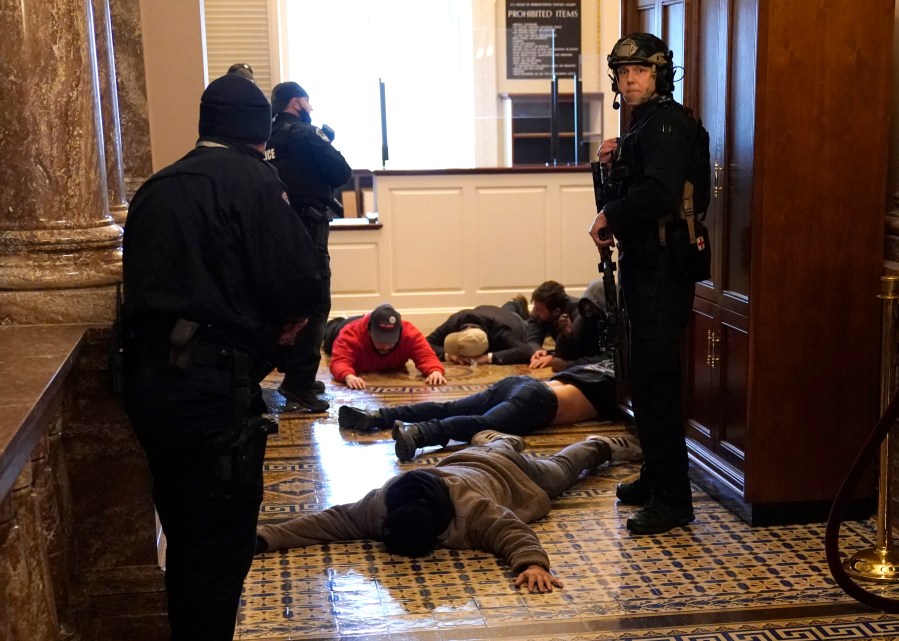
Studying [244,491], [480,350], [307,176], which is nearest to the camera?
[244,491]

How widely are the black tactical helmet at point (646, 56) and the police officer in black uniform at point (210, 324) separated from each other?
4.97 feet

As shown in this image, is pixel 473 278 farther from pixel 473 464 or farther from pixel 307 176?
pixel 473 464

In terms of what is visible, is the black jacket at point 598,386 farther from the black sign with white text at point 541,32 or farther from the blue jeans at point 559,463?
the black sign with white text at point 541,32

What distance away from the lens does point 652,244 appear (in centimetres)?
368

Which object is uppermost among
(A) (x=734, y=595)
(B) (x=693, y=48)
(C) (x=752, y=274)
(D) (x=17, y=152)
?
(B) (x=693, y=48)

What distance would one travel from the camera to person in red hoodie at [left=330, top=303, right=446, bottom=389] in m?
6.15

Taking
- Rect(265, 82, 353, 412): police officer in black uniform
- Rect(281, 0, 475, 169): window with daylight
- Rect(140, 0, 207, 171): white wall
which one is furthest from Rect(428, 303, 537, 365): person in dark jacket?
Rect(281, 0, 475, 169): window with daylight

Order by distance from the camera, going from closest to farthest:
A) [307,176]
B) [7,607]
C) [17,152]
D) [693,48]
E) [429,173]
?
[7,607] < [17,152] < [693,48] < [307,176] < [429,173]

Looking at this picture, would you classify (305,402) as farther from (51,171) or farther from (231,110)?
(231,110)

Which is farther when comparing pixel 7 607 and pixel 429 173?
pixel 429 173

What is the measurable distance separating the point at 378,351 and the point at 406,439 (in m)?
1.69

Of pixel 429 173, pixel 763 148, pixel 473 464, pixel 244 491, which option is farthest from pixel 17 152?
pixel 429 173

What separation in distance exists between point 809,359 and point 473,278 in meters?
4.39

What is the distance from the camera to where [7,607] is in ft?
7.02
